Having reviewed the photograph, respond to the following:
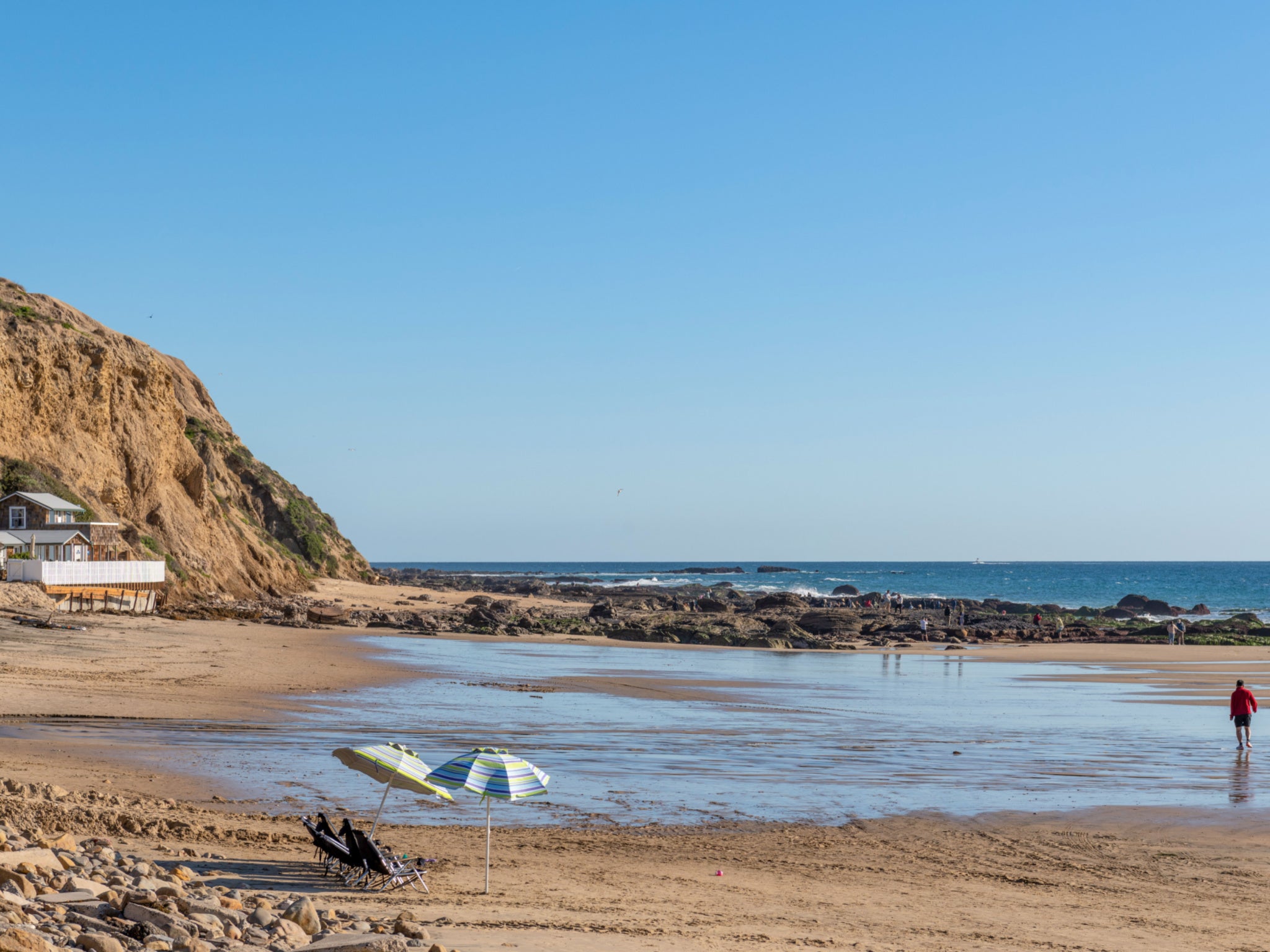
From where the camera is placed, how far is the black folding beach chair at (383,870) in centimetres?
984

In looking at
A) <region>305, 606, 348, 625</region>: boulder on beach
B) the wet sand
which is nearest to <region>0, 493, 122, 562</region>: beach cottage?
<region>305, 606, 348, 625</region>: boulder on beach

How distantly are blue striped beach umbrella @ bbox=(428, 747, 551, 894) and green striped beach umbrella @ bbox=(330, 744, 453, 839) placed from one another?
159 mm

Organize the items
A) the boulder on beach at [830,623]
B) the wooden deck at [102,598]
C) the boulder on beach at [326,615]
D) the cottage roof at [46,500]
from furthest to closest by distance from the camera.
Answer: the boulder on beach at [830,623], the boulder on beach at [326,615], the cottage roof at [46,500], the wooden deck at [102,598]

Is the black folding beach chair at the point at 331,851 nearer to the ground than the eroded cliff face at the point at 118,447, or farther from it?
nearer to the ground

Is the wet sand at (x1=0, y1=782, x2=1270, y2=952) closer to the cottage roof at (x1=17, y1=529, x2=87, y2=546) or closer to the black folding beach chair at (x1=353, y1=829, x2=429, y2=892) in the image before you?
the black folding beach chair at (x1=353, y1=829, x2=429, y2=892)

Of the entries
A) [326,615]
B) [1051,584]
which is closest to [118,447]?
[326,615]

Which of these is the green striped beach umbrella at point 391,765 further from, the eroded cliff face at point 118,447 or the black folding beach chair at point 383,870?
the eroded cliff face at point 118,447

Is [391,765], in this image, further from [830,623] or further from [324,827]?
[830,623]

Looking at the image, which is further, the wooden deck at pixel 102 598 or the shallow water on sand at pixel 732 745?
the wooden deck at pixel 102 598

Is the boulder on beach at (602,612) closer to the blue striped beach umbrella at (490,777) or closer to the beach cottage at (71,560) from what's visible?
the beach cottage at (71,560)

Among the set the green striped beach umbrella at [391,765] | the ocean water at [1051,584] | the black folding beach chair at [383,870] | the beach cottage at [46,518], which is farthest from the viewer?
the ocean water at [1051,584]

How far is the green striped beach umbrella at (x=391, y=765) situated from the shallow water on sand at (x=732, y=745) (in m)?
2.90

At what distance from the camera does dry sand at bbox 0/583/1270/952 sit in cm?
934

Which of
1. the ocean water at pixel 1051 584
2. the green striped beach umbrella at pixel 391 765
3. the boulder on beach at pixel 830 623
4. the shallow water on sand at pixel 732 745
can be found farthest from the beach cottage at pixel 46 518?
the ocean water at pixel 1051 584
